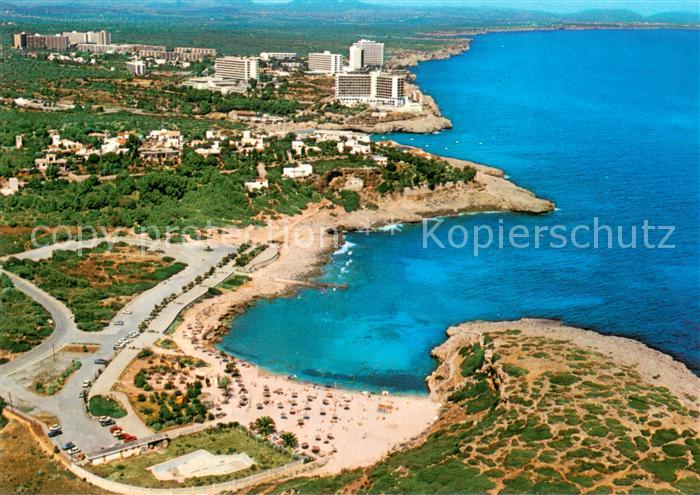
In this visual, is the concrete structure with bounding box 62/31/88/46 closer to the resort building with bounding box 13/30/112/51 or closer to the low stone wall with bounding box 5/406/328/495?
the resort building with bounding box 13/30/112/51

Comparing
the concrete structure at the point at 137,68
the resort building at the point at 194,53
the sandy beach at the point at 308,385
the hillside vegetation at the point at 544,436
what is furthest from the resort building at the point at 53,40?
the hillside vegetation at the point at 544,436

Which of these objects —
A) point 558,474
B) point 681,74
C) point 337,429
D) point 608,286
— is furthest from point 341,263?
point 681,74

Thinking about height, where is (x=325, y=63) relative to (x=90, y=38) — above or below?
below

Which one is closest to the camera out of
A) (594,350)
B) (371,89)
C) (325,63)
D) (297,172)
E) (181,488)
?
(181,488)

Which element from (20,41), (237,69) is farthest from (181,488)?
(20,41)

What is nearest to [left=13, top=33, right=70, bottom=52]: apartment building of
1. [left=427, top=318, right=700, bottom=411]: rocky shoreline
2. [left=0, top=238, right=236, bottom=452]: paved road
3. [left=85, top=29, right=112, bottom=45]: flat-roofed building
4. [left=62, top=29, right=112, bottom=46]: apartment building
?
[left=62, top=29, right=112, bottom=46]: apartment building

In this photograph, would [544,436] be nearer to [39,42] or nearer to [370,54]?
[370,54]

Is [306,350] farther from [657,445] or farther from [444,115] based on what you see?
[444,115]
